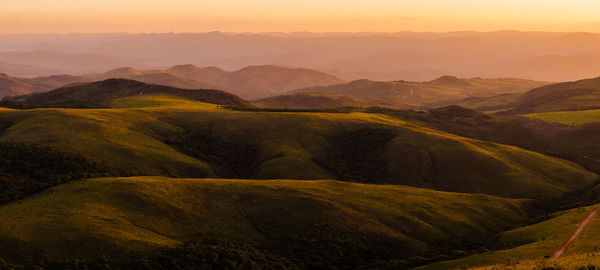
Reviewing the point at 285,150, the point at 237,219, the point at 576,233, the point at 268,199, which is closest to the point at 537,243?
the point at 576,233

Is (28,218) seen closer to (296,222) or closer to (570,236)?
(296,222)

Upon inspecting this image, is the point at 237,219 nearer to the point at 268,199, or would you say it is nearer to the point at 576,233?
the point at 268,199

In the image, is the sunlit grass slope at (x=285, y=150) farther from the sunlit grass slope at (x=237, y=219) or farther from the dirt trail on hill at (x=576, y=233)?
the dirt trail on hill at (x=576, y=233)

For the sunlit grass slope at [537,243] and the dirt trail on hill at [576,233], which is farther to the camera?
the dirt trail on hill at [576,233]

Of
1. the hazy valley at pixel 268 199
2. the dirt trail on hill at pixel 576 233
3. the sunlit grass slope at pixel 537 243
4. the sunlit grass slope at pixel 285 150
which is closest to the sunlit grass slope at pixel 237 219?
the hazy valley at pixel 268 199

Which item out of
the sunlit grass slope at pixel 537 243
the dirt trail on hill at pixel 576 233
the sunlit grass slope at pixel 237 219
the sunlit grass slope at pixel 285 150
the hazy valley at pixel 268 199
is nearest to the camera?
the sunlit grass slope at pixel 237 219

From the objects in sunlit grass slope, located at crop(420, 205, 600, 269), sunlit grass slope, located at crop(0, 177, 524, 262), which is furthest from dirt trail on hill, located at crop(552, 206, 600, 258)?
sunlit grass slope, located at crop(0, 177, 524, 262)

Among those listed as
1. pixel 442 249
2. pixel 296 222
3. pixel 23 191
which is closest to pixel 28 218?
pixel 23 191
